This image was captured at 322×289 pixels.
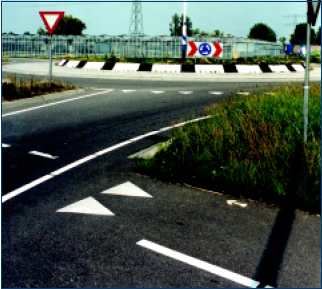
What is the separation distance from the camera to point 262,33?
15412cm

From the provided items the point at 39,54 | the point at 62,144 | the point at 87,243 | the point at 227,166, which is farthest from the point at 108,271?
the point at 39,54

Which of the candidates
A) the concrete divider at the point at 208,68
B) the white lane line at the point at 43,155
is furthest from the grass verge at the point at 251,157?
the concrete divider at the point at 208,68

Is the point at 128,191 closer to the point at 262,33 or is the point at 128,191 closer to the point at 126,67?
the point at 126,67

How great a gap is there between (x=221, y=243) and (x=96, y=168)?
3339 mm

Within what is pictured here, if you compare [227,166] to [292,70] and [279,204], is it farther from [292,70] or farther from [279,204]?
[292,70]

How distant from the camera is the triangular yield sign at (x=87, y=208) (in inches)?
223

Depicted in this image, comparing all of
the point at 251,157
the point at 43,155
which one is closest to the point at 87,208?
the point at 251,157

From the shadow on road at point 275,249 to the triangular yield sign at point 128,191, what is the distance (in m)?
1.70

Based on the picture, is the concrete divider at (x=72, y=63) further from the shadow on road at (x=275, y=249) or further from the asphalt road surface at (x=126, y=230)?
the shadow on road at (x=275, y=249)

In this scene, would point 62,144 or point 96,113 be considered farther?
point 96,113

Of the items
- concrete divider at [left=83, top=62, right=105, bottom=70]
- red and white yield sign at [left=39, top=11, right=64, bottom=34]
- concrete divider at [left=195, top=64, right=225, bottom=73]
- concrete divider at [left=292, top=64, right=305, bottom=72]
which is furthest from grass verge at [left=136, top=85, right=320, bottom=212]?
concrete divider at [left=292, top=64, right=305, bottom=72]

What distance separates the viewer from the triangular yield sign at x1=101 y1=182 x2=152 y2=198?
634 centimetres

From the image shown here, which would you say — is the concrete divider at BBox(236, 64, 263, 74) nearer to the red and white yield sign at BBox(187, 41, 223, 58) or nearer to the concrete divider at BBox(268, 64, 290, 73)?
the concrete divider at BBox(268, 64, 290, 73)

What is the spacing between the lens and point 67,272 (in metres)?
4.13
